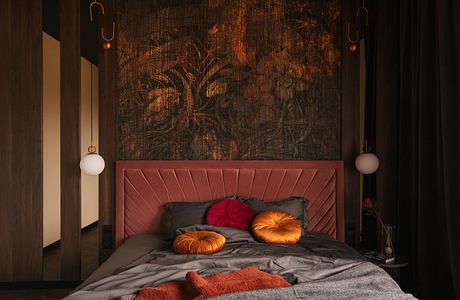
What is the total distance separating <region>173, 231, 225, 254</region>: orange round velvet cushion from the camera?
265cm

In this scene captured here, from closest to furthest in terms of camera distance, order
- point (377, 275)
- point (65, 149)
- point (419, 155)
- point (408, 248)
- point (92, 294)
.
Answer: point (92, 294) → point (377, 275) → point (419, 155) → point (408, 248) → point (65, 149)

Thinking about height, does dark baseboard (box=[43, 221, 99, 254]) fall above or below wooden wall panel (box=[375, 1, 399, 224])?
below

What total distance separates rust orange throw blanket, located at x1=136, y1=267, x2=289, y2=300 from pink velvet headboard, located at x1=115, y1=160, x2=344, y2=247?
4.65ft

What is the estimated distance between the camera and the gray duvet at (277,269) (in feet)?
6.25

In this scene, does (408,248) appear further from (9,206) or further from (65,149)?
(9,206)

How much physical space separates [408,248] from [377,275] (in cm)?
125

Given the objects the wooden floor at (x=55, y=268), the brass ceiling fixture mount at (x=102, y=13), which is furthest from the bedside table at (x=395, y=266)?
the brass ceiling fixture mount at (x=102, y=13)

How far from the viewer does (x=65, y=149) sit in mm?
3488

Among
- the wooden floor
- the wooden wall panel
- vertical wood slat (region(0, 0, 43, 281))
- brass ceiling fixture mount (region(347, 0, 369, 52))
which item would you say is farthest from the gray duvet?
brass ceiling fixture mount (region(347, 0, 369, 52))

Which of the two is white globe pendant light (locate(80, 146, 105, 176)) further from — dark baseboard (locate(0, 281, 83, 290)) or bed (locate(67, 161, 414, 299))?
dark baseboard (locate(0, 281, 83, 290))

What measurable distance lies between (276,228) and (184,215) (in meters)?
0.75

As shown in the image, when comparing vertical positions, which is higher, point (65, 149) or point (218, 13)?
point (218, 13)

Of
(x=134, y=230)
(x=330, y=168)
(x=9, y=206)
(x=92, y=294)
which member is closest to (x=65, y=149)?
(x=9, y=206)

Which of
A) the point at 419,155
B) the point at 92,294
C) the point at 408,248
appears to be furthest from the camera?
the point at 408,248
